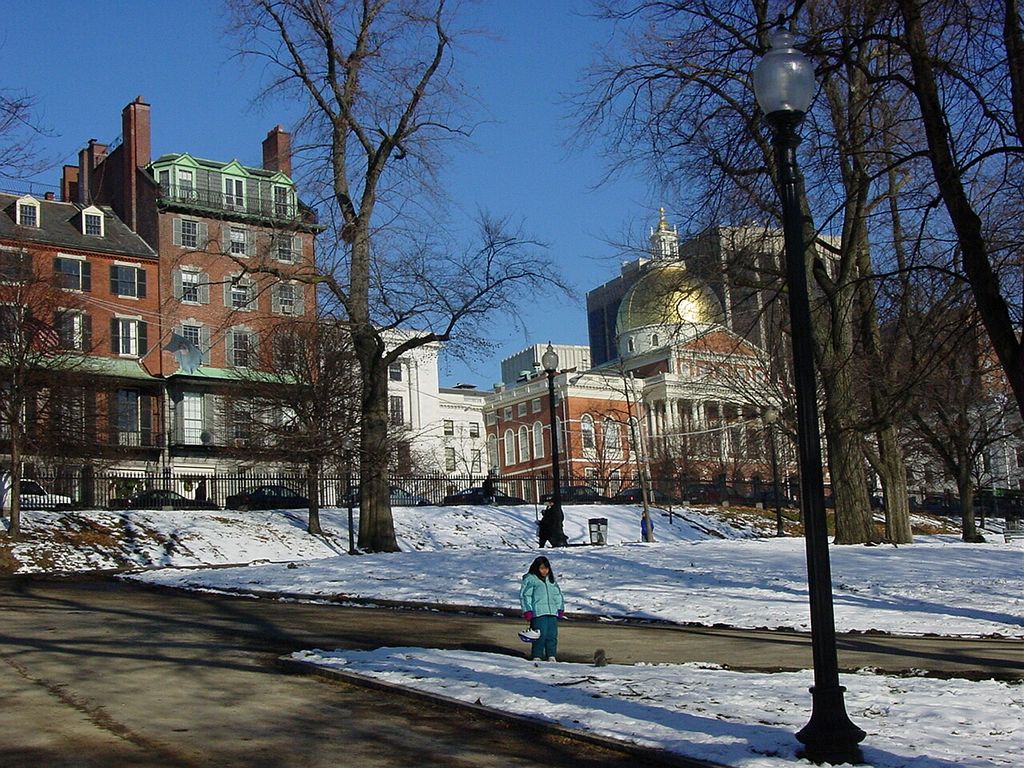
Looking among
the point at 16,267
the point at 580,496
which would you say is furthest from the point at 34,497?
the point at 580,496

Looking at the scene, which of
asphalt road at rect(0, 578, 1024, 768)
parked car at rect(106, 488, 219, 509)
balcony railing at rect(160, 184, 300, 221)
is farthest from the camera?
balcony railing at rect(160, 184, 300, 221)

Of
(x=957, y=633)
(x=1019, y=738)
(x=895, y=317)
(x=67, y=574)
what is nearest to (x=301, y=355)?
(x=67, y=574)

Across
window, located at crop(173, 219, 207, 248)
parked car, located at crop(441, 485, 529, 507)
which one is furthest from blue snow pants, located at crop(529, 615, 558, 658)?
window, located at crop(173, 219, 207, 248)

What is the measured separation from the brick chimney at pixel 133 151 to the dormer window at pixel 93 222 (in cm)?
239

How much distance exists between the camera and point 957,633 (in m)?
17.2

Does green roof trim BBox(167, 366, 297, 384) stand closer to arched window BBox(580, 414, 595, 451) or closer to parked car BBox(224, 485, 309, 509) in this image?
parked car BBox(224, 485, 309, 509)

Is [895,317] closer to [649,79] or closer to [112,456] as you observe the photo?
[649,79]

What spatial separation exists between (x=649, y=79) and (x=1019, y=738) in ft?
41.9

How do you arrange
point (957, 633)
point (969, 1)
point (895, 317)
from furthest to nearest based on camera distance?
point (895, 317) < point (957, 633) < point (969, 1)

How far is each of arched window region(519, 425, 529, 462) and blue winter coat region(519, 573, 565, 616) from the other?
92.5 metres

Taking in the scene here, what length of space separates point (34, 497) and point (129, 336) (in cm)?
1977

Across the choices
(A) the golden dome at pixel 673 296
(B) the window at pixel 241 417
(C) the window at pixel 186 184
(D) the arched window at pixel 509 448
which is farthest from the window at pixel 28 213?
(D) the arched window at pixel 509 448

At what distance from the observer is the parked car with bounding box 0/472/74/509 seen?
39.9 m

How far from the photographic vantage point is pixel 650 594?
20.7 m
